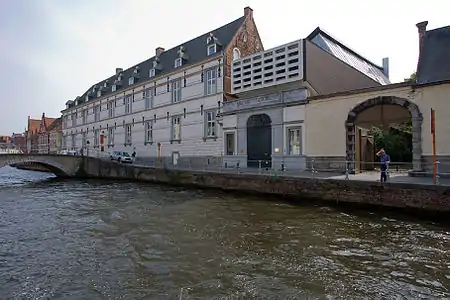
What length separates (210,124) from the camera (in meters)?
24.9

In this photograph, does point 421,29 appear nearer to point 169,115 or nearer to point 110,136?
point 169,115

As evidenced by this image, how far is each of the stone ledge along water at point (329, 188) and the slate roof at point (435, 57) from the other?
6609mm

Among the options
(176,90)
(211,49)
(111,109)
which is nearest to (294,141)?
(211,49)

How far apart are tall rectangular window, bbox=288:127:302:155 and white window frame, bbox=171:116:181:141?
486 inches

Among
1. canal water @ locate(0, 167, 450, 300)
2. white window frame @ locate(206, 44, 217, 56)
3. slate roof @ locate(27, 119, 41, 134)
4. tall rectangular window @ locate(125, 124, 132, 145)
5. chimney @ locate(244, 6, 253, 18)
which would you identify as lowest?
canal water @ locate(0, 167, 450, 300)

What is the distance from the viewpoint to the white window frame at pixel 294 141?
18.0 metres

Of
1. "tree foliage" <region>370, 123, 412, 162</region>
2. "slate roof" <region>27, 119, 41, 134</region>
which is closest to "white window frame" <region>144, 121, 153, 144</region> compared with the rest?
"tree foliage" <region>370, 123, 412, 162</region>

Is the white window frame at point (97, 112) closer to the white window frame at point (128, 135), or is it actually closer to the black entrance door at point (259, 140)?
the white window frame at point (128, 135)

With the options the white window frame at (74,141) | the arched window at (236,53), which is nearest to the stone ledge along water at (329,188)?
the arched window at (236,53)

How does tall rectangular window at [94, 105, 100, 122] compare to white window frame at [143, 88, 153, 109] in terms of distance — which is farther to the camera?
tall rectangular window at [94, 105, 100, 122]

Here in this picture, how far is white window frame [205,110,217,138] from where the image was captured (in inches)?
963

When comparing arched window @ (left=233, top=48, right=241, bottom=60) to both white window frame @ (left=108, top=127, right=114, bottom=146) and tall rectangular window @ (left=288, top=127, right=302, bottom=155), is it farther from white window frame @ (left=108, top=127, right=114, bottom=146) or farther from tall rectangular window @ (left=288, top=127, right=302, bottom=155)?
white window frame @ (left=108, top=127, right=114, bottom=146)

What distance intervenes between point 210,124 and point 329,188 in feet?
47.8

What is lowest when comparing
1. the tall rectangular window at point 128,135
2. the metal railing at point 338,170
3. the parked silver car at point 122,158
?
the metal railing at point 338,170
